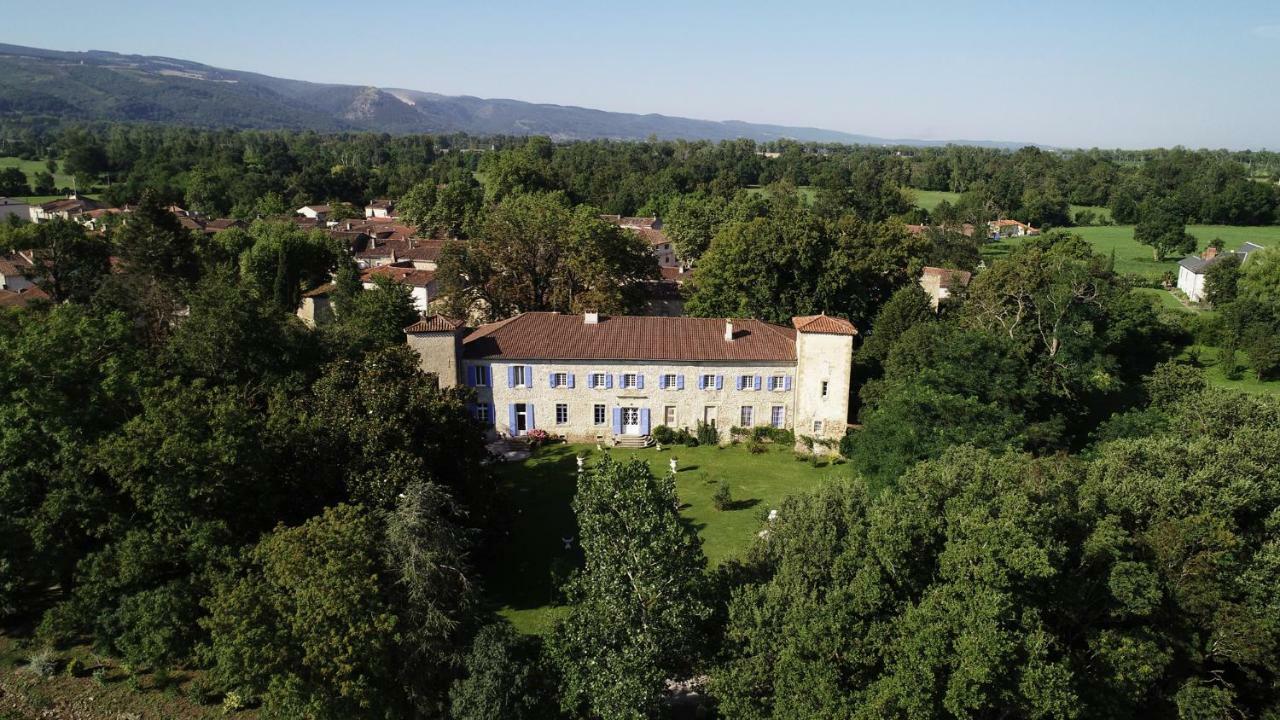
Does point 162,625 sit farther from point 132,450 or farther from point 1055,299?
point 1055,299

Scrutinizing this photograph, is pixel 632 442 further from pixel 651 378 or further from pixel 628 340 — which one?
pixel 628 340

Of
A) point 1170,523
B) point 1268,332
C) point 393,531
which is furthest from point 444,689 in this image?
point 1268,332

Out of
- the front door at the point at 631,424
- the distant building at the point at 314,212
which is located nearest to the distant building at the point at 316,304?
the front door at the point at 631,424

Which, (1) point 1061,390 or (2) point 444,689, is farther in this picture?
(1) point 1061,390

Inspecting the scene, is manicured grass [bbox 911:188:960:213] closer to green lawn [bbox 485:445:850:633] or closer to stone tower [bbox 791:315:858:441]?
stone tower [bbox 791:315:858:441]

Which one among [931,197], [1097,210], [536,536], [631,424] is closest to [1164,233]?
[1097,210]

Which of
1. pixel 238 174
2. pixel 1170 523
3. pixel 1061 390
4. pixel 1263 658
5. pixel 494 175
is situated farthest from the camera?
pixel 238 174

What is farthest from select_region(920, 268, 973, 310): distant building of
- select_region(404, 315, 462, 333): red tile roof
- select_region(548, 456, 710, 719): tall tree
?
select_region(548, 456, 710, 719): tall tree
